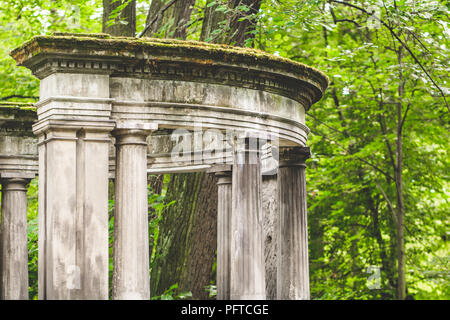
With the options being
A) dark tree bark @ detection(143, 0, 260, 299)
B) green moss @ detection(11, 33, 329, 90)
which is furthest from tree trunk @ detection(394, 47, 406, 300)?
green moss @ detection(11, 33, 329, 90)

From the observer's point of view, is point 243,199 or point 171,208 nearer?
point 243,199

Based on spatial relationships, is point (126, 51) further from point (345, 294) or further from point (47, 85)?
point (345, 294)

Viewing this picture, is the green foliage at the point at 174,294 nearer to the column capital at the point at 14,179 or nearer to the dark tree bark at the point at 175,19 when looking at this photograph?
the column capital at the point at 14,179

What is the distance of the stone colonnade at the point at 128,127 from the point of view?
44.7ft

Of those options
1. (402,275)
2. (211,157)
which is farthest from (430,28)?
(211,157)

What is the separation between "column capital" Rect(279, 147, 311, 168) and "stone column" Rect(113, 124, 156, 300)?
15.2 feet

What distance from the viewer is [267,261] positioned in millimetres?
20688

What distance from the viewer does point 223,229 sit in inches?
763

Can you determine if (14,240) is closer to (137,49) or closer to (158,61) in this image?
(158,61)

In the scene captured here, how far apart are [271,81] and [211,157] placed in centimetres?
452

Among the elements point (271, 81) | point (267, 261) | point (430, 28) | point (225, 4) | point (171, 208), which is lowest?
point (267, 261)

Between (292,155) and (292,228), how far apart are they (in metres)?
1.75

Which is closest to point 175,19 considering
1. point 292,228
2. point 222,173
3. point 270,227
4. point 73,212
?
point 222,173
